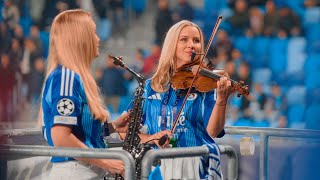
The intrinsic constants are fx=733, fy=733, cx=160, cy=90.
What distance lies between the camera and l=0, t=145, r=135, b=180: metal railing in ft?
7.08

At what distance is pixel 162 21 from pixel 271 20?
3.49ft

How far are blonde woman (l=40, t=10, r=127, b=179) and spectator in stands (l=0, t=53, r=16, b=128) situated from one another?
15.7 ft

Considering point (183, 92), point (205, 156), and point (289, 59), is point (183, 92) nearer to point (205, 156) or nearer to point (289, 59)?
point (205, 156)

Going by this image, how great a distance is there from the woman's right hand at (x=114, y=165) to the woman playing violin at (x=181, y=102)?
461 mm

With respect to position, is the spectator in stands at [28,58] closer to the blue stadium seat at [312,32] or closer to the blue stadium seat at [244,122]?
the blue stadium seat at [244,122]

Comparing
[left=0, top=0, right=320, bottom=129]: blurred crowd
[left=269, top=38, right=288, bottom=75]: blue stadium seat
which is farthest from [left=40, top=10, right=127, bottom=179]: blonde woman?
[left=269, top=38, right=288, bottom=75]: blue stadium seat

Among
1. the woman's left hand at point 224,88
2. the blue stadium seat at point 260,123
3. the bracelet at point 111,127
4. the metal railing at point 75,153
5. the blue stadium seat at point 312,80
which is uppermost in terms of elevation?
the blue stadium seat at point 312,80

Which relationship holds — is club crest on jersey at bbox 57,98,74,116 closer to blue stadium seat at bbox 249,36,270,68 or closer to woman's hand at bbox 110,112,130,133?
woman's hand at bbox 110,112,130,133

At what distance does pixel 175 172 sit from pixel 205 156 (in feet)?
0.50

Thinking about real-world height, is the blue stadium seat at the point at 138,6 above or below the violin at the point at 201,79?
above

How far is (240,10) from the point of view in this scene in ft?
22.6

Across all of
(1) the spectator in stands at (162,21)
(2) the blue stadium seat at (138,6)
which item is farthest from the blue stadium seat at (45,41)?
(1) the spectator in stands at (162,21)

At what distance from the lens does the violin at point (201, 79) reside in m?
2.96

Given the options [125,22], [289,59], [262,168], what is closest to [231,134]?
[262,168]
